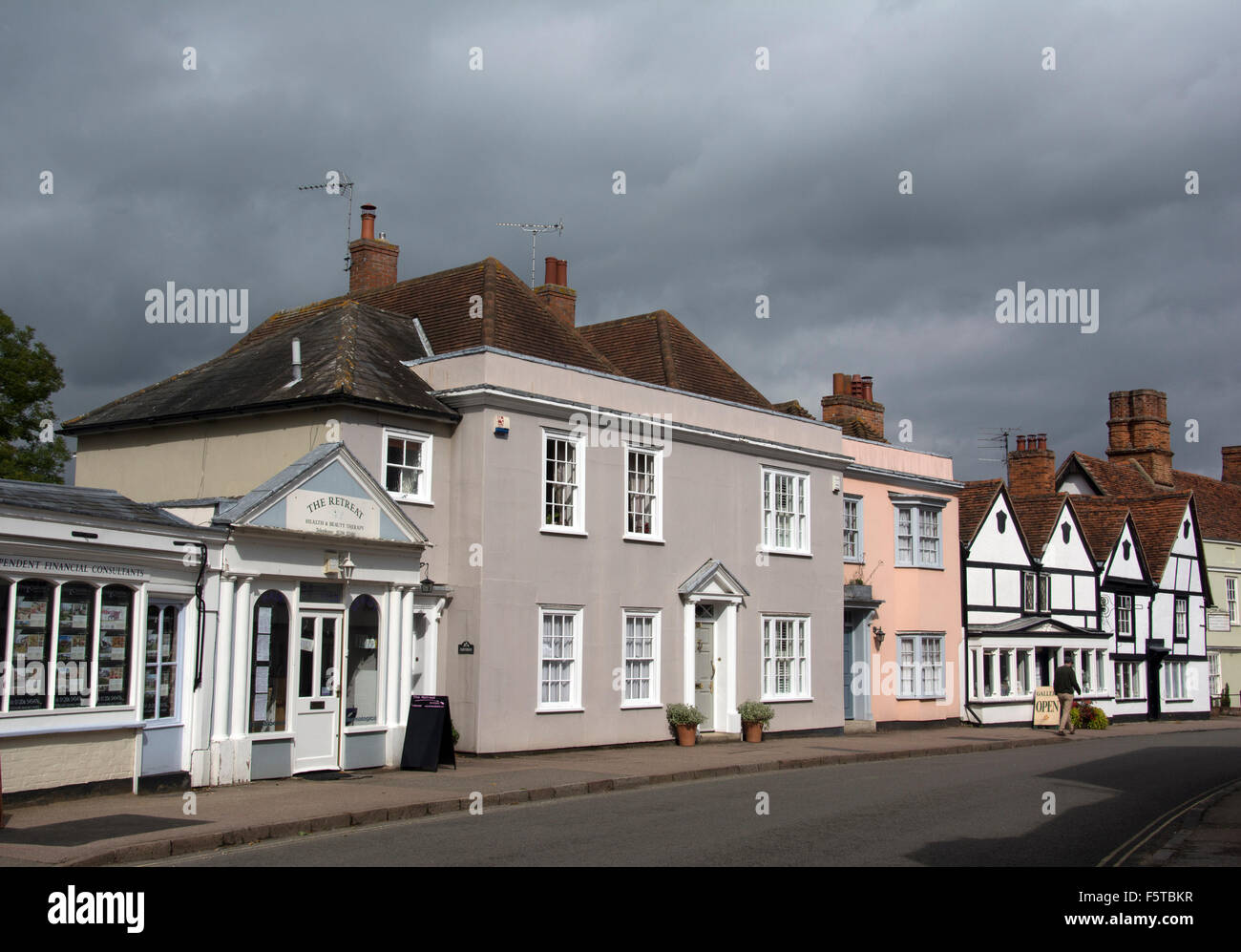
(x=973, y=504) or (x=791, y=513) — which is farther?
(x=973, y=504)

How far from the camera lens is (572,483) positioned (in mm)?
22516

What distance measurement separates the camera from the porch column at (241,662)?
651 inches

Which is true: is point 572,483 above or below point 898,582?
above

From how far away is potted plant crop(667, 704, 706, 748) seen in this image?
78.5 ft

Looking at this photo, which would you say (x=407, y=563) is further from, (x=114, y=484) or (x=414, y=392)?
(x=114, y=484)

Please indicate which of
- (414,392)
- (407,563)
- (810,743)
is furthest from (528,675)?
(810,743)

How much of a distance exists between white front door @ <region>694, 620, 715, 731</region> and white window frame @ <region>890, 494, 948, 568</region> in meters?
8.07

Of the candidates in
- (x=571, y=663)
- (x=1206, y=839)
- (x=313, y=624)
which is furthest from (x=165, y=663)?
(x=1206, y=839)

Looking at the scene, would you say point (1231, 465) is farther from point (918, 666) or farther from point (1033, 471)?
point (918, 666)

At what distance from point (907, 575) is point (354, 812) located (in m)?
21.0

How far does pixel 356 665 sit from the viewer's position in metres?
18.7

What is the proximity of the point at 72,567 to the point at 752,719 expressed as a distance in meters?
14.5

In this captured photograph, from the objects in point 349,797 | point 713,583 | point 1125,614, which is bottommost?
point 349,797
